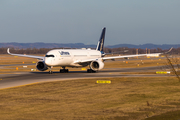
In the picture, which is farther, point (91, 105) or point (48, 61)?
point (48, 61)

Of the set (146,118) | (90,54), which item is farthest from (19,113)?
(90,54)

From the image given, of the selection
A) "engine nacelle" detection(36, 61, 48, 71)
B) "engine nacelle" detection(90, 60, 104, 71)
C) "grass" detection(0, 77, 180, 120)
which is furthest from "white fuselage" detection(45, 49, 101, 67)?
"grass" detection(0, 77, 180, 120)

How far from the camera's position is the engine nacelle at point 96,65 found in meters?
56.7

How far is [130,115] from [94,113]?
83.7 inches

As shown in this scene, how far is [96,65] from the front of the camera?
58.3m

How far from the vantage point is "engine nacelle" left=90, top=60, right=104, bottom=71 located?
186 feet

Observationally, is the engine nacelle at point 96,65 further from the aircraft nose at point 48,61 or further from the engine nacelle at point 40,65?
the engine nacelle at point 40,65

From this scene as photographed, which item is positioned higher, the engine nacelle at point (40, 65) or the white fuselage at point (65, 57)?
the white fuselage at point (65, 57)

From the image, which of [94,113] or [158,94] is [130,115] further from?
[158,94]

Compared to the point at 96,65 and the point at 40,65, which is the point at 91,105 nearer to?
the point at 96,65

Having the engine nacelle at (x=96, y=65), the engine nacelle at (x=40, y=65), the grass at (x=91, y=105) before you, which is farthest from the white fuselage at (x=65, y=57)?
the grass at (x=91, y=105)

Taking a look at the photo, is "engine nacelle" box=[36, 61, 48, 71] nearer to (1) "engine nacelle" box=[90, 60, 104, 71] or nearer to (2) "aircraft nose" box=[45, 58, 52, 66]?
(2) "aircraft nose" box=[45, 58, 52, 66]

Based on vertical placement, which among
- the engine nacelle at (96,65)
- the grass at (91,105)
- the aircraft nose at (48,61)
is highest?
the aircraft nose at (48,61)

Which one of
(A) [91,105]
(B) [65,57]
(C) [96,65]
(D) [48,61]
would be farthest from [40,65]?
(A) [91,105]
